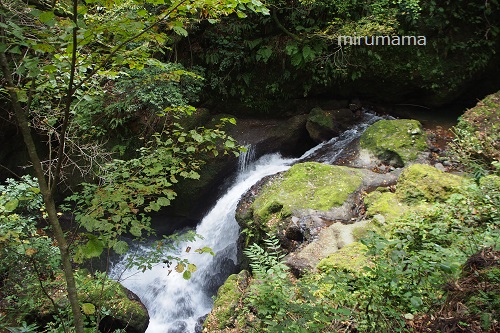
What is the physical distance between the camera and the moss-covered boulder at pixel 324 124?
934 cm

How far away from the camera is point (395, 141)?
766 cm

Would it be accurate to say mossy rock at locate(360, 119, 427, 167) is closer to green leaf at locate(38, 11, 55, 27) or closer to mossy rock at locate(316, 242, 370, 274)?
mossy rock at locate(316, 242, 370, 274)

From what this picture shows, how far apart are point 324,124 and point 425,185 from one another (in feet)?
14.7

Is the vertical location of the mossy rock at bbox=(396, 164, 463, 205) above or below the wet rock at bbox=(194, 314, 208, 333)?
above

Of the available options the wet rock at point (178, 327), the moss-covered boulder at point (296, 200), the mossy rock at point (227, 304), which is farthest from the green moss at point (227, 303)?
the wet rock at point (178, 327)

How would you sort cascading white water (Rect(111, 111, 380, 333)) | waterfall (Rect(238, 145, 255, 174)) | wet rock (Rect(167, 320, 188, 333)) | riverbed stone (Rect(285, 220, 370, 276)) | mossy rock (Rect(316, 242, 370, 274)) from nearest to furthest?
mossy rock (Rect(316, 242, 370, 274)) → riverbed stone (Rect(285, 220, 370, 276)) → wet rock (Rect(167, 320, 188, 333)) → cascading white water (Rect(111, 111, 380, 333)) → waterfall (Rect(238, 145, 255, 174))

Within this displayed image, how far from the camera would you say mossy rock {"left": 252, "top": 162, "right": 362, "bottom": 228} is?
603 cm

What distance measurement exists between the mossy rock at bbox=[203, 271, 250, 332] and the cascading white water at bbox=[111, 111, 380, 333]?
1896 mm

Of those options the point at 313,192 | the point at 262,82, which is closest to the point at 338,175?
the point at 313,192

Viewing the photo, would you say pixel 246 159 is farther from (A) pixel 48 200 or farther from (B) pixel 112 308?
(A) pixel 48 200

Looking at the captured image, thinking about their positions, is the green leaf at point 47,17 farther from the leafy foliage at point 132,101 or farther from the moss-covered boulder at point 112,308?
the leafy foliage at point 132,101

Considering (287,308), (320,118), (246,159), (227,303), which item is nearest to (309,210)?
(227,303)

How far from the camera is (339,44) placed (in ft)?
29.2

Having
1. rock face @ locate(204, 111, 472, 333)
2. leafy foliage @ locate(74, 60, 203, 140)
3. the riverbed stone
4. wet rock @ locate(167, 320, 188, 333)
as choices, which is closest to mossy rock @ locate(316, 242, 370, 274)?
rock face @ locate(204, 111, 472, 333)
